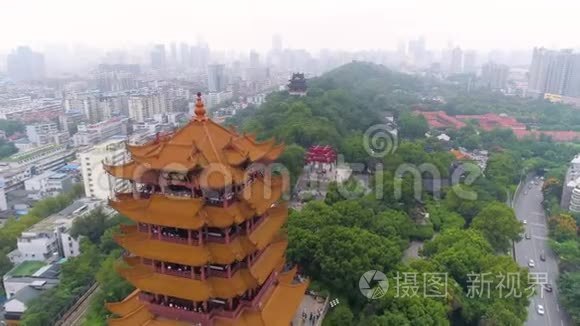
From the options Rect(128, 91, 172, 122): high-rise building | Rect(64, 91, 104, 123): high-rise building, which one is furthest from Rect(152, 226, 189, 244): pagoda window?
Rect(64, 91, 104, 123): high-rise building

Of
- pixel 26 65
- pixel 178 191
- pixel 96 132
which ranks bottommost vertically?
pixel 96 132

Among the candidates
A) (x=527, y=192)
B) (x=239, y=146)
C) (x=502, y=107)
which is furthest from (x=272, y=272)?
(x=502, y=107)

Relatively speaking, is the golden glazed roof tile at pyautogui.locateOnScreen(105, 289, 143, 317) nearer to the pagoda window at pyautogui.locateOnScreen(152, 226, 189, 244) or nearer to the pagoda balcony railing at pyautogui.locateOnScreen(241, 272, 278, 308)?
the pagoda window at pyautogui.locateOnScreen(152, 226, 189, 244)

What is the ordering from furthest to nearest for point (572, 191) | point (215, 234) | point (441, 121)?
point (441, 121) < point (572, 191) < point (215, 234)

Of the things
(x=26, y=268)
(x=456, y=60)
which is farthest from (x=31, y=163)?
(x=456, y=60)

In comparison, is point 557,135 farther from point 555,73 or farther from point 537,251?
point 555,73

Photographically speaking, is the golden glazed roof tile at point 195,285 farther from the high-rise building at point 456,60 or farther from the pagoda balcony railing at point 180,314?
the high-rise building at point 456,60

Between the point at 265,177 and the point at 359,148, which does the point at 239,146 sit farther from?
the point at 359,148
